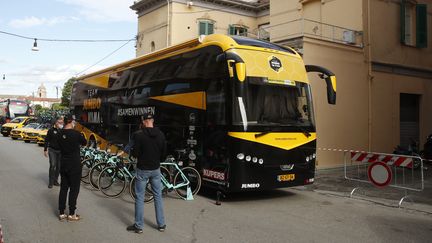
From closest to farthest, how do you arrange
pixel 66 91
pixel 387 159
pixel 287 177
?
pixel 287 177, pixel 387 159, pixel 66 91

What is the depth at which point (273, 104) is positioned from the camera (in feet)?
29.3

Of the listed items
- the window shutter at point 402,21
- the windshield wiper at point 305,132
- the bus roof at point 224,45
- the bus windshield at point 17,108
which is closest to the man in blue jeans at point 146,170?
the bus roof at point 224,45

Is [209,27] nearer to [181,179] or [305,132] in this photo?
[305,132]

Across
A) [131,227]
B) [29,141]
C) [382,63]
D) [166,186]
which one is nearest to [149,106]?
[166,186]

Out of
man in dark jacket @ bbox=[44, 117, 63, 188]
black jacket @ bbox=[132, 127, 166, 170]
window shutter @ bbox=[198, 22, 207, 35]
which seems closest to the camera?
black jacket @ bbox=[132, 127, 166, 170]

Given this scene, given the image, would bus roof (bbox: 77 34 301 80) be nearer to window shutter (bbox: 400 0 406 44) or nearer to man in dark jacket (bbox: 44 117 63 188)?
man in dark jacket (bbox: 44 117 63 188)

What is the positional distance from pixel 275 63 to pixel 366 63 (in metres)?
9.13

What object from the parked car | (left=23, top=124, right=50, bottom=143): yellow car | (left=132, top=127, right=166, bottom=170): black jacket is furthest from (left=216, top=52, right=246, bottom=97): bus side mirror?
(left=23, top=124, right=50, bottom=143): yellow car

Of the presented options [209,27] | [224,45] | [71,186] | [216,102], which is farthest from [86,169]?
[209,27]

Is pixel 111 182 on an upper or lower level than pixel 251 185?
lower

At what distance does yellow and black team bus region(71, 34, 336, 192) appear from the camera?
8414 millimetres

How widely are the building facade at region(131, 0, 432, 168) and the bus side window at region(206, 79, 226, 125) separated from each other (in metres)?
6.61

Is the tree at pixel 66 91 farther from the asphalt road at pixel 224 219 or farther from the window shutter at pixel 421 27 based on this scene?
the asphalt road at pixel 224 219

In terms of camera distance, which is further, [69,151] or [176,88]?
[176,88]
